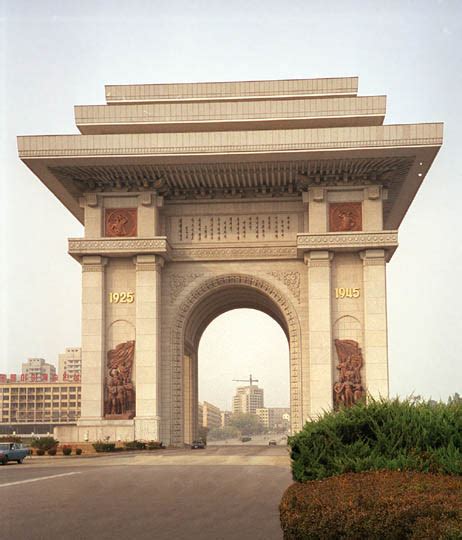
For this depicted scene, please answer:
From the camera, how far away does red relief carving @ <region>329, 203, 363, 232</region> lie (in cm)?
4028

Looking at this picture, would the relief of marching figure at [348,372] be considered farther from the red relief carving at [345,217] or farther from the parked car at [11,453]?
the parked car at [11,453]

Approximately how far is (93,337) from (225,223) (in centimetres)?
859

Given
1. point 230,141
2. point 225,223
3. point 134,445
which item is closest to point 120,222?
point 225,223

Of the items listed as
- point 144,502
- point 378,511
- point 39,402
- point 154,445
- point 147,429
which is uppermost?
point 378,511

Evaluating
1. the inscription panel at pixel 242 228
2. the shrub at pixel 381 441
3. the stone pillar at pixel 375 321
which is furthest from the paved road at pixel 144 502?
the inscription panel at pixel 242 228

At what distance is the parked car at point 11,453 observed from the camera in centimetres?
3117

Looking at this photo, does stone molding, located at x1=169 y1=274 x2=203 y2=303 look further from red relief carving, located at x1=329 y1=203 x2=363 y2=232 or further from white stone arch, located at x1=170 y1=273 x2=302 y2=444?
red relief carving, located at x1=329 y1=203 x2=363 y2=232

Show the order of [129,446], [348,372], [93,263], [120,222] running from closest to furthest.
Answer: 1. [129,446]
2. [348,372]
3. [93,263]
4. [120,222]

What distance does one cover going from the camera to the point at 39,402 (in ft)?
492

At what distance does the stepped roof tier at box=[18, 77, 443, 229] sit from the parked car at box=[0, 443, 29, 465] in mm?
13459

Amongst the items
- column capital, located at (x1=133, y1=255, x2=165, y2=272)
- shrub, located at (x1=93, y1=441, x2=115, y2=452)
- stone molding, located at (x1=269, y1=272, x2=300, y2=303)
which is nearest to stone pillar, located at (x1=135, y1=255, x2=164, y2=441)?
column capital, located at (x1=133, y1=255, x2=165, y2=272)

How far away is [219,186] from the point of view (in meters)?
41.8

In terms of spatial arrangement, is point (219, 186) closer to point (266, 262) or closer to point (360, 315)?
point (266, 262)

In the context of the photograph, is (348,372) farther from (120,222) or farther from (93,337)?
(120,222)
